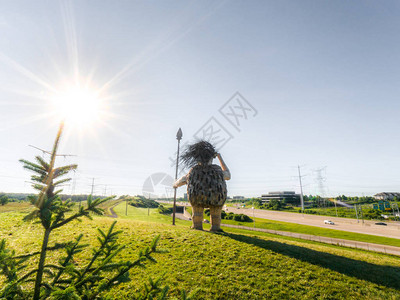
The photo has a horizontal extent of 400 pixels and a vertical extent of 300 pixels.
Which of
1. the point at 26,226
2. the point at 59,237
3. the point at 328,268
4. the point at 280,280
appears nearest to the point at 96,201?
the point at 280,280

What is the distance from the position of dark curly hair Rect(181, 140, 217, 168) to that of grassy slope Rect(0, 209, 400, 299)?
17.3 ft

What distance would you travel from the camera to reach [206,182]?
12.9 metres

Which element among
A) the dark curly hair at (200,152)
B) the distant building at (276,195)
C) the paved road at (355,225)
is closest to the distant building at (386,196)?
the distant building at (276,195)

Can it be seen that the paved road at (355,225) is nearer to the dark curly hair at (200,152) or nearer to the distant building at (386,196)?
the dark curly hair at (200,152)

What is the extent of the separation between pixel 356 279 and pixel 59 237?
48.1 feet

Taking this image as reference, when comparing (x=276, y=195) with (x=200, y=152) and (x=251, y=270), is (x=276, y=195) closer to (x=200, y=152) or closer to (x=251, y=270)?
(x=200, y=152)

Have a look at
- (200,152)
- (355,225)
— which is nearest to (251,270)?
(200,152)

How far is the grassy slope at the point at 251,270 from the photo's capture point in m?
6.56

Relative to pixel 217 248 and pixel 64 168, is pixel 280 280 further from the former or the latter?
pixel 64 168

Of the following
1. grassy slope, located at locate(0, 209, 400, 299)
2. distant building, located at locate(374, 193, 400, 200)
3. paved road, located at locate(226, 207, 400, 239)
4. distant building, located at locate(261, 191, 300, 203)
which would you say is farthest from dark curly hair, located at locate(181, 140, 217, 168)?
distant building, located at locate(374, 193, 400, 200)

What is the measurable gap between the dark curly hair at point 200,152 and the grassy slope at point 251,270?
17.3 feet

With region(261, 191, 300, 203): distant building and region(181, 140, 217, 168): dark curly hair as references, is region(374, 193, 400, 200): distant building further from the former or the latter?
region(181, 140, 217, 168): dark curly hair

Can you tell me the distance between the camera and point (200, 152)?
1372 cm

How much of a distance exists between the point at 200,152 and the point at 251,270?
7910 mm
